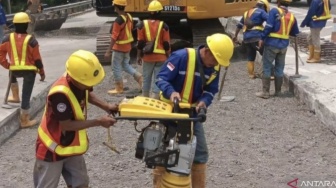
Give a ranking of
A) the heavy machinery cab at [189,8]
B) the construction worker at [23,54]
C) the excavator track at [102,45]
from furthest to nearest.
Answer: the excavator track at [102,45] → the heavy machinery cab at [189,8] → the construction worker at [23,54]

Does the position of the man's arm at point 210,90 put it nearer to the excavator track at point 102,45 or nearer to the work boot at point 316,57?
the work boot at point 316,57

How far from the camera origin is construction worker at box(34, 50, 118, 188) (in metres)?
4.03

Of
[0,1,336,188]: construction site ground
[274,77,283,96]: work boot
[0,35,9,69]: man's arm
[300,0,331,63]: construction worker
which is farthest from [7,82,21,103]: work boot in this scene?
[300,0,331,63]: construction worker

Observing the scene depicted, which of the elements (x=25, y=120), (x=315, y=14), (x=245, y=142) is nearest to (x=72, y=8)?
(x=315, y=14)

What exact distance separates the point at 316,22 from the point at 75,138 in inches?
317

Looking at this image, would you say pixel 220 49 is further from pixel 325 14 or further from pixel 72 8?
pixel 72 8

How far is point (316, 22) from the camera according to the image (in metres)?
11.2

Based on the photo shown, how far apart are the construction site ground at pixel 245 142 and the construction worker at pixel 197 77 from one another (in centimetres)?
87

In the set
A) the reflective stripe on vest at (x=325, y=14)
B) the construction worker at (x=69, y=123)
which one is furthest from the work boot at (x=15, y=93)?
the reflective stripe on vest at (x=325, y=14)

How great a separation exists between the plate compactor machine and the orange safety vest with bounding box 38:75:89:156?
33cm

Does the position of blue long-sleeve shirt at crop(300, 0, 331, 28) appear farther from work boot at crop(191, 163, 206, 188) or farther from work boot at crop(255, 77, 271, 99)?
work boot at crop(191, 163, 206, 188)

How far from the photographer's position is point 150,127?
163 inches

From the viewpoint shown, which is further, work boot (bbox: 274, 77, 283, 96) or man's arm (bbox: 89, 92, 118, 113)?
work boot (bbox: 274, 77, 283, 96)

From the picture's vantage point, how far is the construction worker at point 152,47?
28.3 feet
